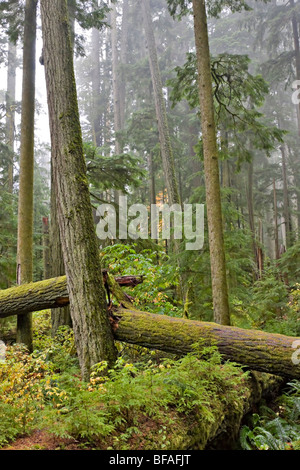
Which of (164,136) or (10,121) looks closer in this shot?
(164,136)

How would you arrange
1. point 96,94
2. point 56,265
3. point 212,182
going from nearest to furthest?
point 212,182 < point 56,265 < point 96,94

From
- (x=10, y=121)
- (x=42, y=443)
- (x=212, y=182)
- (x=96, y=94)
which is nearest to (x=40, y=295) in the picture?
(x=42, y=443)

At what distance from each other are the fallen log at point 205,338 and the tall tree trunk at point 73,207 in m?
0.50

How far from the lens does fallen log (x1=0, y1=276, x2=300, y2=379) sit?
482 cm

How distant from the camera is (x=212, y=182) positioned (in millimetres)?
7031

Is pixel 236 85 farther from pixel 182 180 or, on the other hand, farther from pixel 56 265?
pixel 182 180

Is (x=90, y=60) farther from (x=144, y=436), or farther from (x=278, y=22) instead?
(x=144, y=436)

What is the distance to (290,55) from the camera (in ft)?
57.6

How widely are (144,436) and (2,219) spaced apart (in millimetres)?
11215

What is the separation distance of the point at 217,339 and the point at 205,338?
188mm

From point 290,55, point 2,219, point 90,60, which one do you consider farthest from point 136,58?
point 2,219

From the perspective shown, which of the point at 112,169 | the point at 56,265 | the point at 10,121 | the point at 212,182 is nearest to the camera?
the point at 212,182

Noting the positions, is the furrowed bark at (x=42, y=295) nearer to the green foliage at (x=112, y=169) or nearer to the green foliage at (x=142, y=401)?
the green foliage at (x=142, y=401)

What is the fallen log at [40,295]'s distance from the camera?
6.37m
